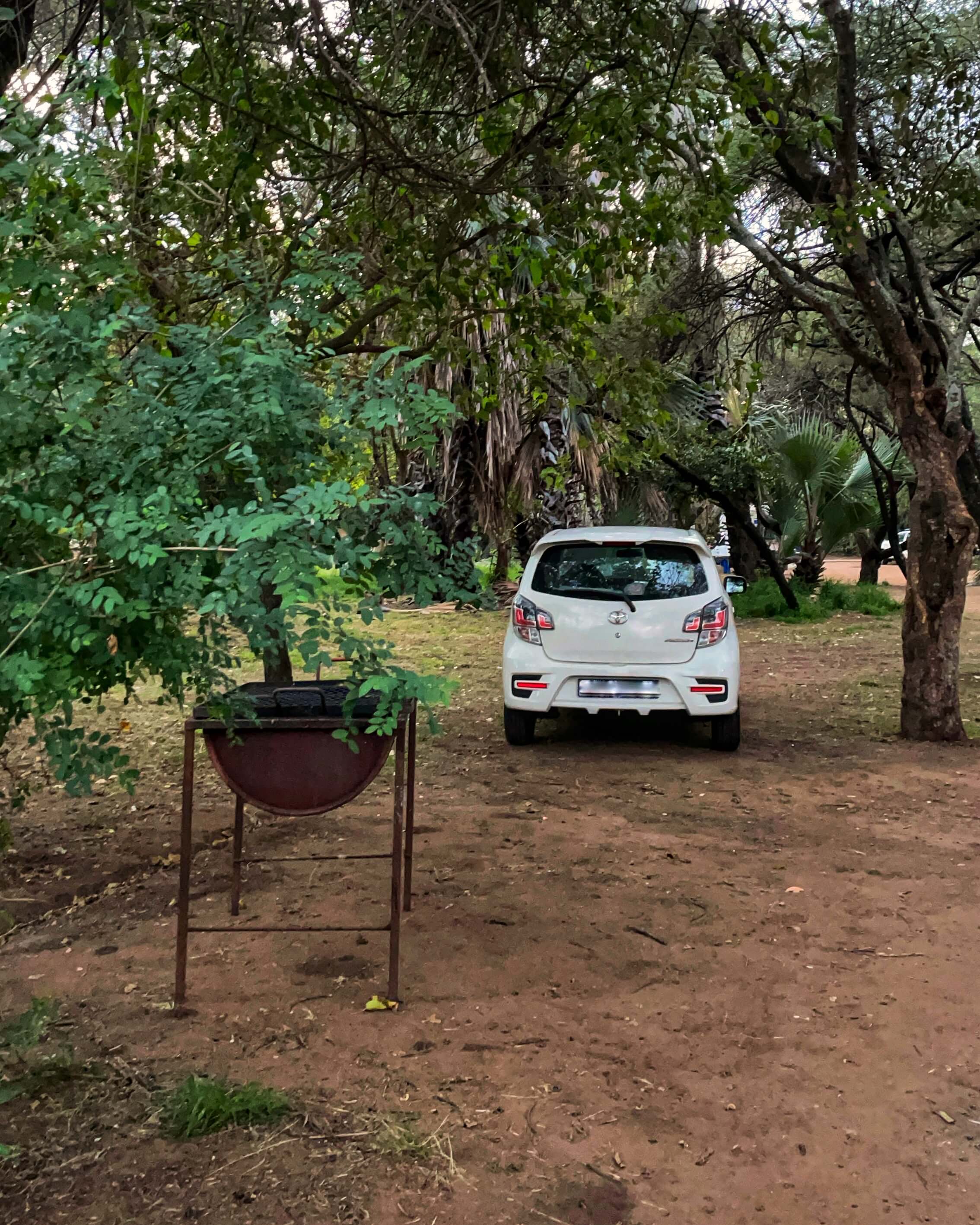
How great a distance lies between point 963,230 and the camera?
998 cm

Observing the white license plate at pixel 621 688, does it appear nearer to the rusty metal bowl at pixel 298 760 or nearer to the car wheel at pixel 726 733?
the car wheel at pixel 726 733

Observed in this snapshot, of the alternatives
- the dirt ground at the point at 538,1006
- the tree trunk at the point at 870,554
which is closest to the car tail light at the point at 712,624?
the dirt ground at the point at 538,1006

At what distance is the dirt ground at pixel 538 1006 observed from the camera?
8.98 feet

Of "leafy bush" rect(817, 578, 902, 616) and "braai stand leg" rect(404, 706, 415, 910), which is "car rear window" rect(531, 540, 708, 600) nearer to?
"braai stand leg" rect(404, 706, 415, 910)

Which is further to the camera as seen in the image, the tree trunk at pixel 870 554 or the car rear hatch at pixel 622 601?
the tree trunk at pixel 870 554

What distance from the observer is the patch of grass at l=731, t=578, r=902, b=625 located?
17.1 meters

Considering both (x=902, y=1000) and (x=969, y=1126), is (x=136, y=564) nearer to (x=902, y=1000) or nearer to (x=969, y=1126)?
(x=969, y=1126)

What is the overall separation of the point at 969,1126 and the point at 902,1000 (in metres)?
0.81

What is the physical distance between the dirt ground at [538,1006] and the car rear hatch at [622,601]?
37.0 inches

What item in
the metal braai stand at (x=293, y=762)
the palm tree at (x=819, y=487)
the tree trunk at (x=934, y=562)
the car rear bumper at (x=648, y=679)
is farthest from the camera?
the palm tree at (x=819, y=487)

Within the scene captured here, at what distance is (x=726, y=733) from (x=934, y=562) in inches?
77.4

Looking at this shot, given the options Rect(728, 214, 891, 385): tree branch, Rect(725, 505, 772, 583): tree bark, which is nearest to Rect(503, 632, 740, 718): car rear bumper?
Rect(728, 214, 891, 385): tree branch

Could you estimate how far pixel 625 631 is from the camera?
7.44 m

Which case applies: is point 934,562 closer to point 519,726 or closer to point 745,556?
point 519,726
